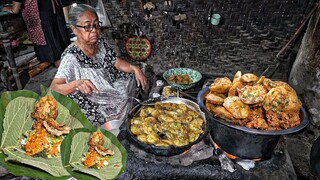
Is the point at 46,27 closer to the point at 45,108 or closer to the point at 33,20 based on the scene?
the point at 33,20

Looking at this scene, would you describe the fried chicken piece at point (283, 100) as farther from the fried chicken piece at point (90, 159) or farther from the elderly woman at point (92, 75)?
the elderly woman at point (92, 75)

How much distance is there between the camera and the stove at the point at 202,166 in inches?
79.4

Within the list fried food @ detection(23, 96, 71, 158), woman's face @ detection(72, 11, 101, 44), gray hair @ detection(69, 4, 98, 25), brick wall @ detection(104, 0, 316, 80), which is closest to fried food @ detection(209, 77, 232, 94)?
fried food @ detection(23, 96, 71, 158)

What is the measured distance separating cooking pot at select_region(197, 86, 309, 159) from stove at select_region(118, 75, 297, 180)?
94 mm

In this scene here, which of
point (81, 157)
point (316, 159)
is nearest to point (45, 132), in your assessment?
point (81, 157)

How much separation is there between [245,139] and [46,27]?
549cm

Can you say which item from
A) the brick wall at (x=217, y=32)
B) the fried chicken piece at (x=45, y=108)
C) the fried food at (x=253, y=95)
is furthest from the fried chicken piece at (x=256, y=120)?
the brick wall at (x=217, y=32)

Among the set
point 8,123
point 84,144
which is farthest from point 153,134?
point 8,123

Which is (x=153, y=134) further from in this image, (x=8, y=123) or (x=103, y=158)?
(x=8, y=123)

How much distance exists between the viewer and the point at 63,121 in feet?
5.83

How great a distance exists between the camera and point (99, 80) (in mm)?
3143

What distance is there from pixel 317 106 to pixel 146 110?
2259mm

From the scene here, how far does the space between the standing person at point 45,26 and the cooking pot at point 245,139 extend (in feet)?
16.2

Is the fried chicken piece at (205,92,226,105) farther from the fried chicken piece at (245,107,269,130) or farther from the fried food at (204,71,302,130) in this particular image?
the fried chicken piece at (245,107,269,130)
